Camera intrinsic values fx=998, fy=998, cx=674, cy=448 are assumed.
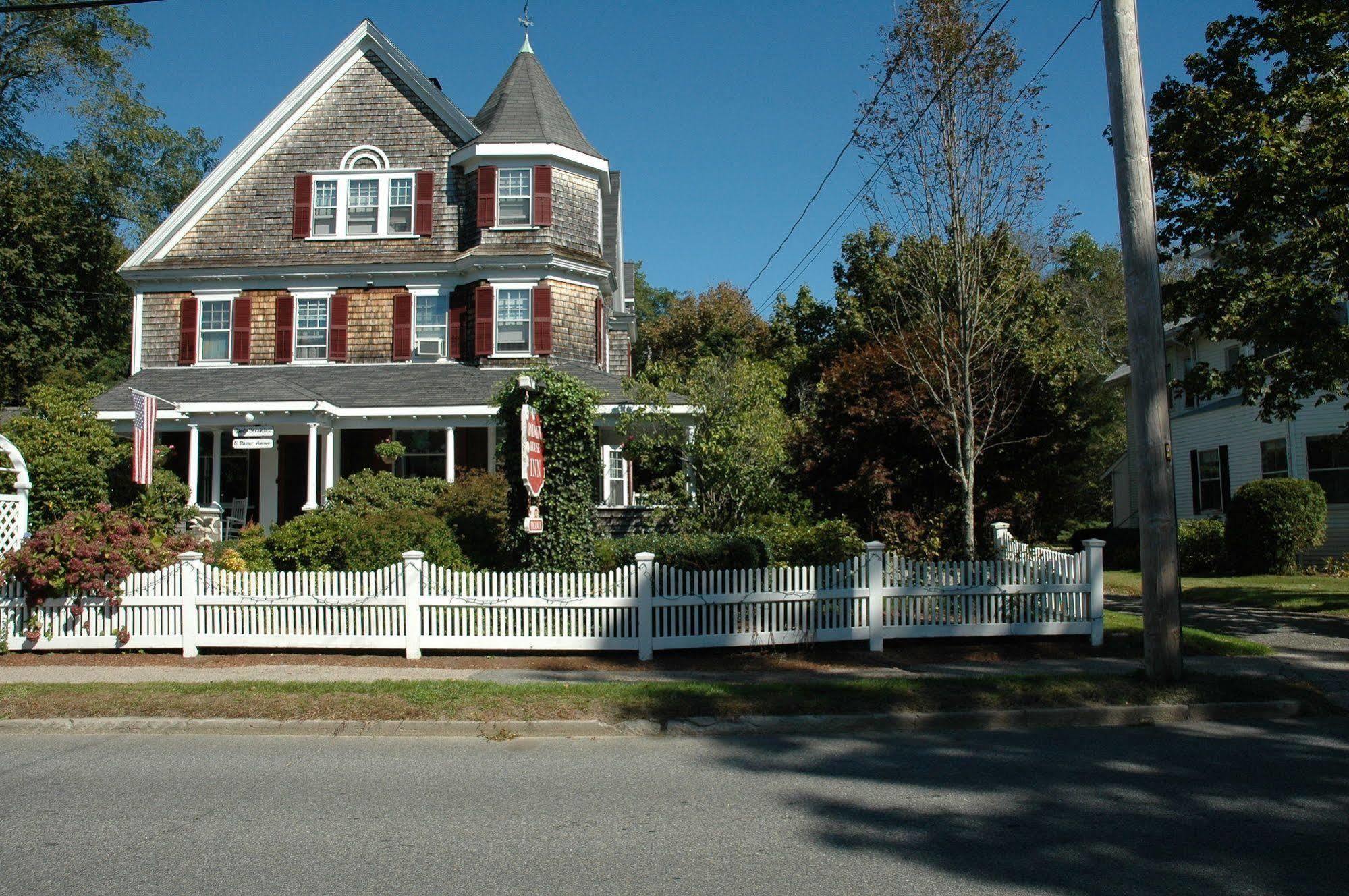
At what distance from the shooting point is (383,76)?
24625mm

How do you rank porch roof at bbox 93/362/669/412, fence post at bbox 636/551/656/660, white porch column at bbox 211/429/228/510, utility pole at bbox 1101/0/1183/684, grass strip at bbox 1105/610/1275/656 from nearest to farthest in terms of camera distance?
utility pole at bbox 1101/0/1183/684, grass strip at bbox 1105/610/1275/656, fence post at bbox 636/551/656/660, porch roof at bbox 93/362/669/412, white porch column at bbox 211/429/228/510

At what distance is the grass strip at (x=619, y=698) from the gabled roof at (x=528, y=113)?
1627 centimetres

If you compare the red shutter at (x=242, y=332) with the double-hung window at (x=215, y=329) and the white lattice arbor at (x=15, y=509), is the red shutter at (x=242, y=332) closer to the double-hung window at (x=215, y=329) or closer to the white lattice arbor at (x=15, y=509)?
the double-hung window at (x=215, y=329)

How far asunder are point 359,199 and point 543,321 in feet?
18.7

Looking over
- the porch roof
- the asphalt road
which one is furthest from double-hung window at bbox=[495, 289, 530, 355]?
the asphalt road

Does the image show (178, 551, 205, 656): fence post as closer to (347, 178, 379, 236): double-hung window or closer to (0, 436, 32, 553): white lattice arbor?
(0, 436, 32, 553): white lattice arbor

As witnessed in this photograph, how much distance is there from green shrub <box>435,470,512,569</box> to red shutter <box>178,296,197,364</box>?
9528mm

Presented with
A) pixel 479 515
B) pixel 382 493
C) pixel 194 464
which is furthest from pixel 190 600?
pixel 194 464

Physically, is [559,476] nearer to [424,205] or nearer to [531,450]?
[531,450]

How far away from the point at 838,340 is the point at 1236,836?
91.1 ft

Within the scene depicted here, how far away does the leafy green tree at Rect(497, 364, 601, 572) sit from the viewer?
12.7 metres

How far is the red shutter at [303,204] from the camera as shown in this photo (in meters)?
23.6

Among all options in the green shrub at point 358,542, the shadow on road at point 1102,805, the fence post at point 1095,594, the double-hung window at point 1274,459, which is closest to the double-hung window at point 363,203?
the green shrub at point 358,542

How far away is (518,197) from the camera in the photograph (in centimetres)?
2305
